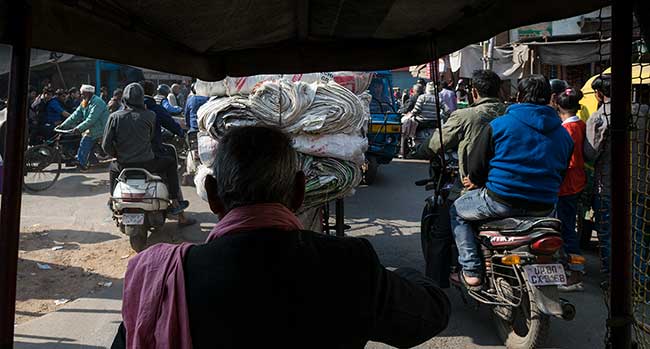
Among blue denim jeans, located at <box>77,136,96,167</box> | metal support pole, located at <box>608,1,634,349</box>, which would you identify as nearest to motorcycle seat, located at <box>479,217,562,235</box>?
metal support pole, located at <box>608,1,634,349</box>

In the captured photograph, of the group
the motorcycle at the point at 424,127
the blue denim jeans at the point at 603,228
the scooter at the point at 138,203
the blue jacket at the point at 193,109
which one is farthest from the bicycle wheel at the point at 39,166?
the blue denim jeans at the point at 603,228

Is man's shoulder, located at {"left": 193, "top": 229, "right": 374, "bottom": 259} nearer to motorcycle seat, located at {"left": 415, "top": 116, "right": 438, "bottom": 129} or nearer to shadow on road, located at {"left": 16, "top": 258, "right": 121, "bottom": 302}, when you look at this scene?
shadow on road, located at {"left": 16, "top": 258, "right": 121, "bottom": 302}

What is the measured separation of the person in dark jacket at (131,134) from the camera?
6332 millimetres

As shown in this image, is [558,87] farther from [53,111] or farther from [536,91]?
[53,111]

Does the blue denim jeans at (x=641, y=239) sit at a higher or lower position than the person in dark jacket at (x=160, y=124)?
lower

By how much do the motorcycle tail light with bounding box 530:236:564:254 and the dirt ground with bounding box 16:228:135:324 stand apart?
3.72 m

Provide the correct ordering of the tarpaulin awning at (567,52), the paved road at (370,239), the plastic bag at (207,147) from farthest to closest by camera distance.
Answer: the tarpaulin awning at (567,52) < the plastic bag at (207,147) < the paved road at (370,239)

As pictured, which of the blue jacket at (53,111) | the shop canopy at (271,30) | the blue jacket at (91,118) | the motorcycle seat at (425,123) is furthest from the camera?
the blue jacket at (53,111)

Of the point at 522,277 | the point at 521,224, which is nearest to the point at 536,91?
the point at 521,224

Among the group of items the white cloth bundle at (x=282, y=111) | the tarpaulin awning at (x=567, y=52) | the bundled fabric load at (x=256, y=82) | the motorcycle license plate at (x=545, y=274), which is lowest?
the motorcycle license plate at (x=545, y=274)

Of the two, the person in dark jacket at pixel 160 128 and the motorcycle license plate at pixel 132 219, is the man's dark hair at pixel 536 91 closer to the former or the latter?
the motorcycle license plate at pixel 132 219

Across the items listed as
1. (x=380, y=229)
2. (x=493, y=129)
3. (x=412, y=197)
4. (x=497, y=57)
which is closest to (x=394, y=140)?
(x=412, y=197)

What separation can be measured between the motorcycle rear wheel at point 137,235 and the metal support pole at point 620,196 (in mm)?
5151

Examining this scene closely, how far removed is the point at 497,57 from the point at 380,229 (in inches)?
320
